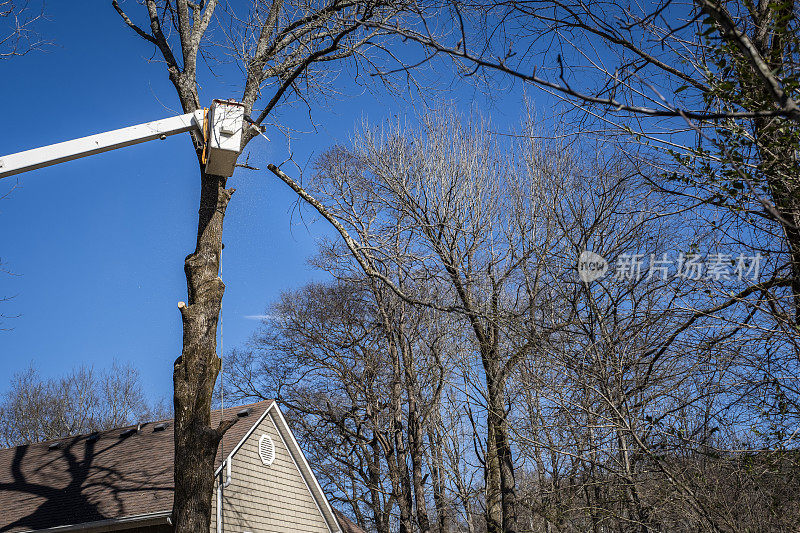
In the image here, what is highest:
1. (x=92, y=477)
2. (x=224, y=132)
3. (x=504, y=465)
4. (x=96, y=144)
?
(x=96, y=144)

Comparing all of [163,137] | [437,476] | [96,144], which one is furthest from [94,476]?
[163,137]

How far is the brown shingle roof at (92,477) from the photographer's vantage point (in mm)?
10539

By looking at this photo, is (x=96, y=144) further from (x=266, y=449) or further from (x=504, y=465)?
(x=266, y=449)

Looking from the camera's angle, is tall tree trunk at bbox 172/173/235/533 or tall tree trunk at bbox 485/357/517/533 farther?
tall tree trunk at bbox 485/357/517/533

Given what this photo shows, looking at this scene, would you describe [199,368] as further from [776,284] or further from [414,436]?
[414,436]

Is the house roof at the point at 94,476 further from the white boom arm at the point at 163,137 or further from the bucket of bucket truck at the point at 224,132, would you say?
the bucket of bucket truck at the point at 224,132

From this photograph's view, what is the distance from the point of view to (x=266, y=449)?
43.3 feet

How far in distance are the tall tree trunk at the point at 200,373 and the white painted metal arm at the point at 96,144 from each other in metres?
0.65

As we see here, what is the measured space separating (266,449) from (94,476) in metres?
3.31

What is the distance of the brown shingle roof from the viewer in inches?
415

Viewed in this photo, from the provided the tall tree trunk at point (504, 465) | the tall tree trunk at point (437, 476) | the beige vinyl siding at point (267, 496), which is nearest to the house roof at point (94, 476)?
the beige vinyl siding at point (267, 496)

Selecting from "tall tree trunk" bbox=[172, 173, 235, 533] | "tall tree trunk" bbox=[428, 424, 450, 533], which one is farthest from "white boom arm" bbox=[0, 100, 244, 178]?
"tall tree trunk" bbox=[428, 424, 450, 533]

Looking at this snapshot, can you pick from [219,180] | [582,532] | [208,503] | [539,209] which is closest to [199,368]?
[208,503]

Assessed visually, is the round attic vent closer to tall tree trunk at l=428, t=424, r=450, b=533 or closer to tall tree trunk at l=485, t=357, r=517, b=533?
tall tree trunk at l=428, t=424, r=450, b=533
